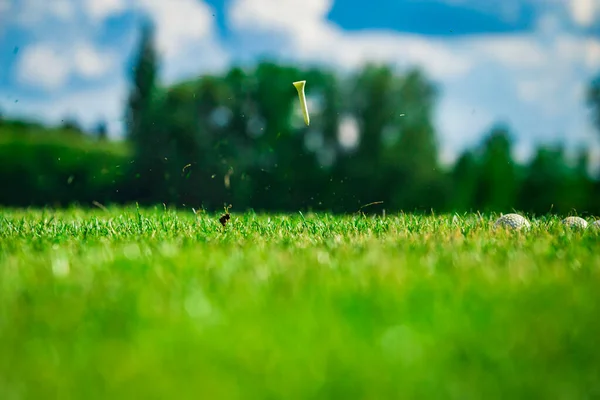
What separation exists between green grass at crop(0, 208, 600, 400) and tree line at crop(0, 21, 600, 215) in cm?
1498

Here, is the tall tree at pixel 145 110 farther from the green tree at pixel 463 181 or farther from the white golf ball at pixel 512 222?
the white golf ball at pixel 512 222

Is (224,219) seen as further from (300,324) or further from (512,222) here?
(300,324)

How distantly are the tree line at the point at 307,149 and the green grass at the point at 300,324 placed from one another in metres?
15.0

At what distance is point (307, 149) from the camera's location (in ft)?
64.3

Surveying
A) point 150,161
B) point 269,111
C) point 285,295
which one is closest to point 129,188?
point 150,161

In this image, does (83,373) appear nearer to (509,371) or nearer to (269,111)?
(509,371)

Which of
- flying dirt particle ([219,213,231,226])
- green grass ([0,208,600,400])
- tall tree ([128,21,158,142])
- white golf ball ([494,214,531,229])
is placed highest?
green grass ([0,208,600,400])

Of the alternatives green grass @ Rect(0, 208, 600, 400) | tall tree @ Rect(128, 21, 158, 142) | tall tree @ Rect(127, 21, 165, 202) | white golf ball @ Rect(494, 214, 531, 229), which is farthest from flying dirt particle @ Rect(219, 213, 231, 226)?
tall tree @ Rect(128, 21, 158, 142)

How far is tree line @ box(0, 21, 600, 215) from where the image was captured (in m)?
18.4

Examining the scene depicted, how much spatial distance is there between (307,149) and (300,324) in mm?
17773

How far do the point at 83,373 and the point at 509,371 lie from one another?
4.02 ft

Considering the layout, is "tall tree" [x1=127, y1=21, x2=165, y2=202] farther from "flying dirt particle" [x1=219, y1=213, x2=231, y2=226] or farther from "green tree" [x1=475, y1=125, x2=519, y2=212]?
"flying dirt particle" [x1=219, y1=213, x2=231, y2=226]

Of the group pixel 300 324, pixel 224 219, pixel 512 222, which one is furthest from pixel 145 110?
pixel 300 324

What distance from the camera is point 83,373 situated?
1.66m
